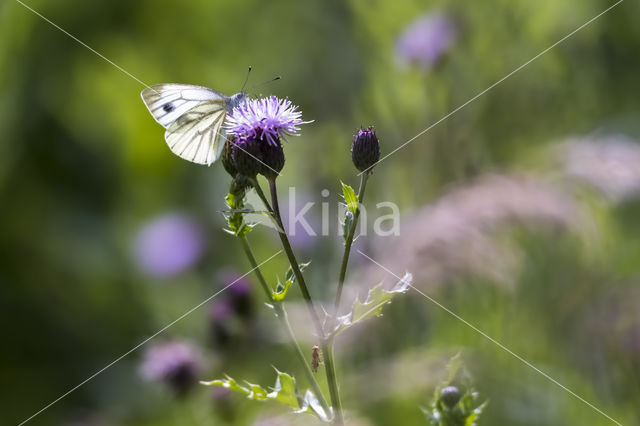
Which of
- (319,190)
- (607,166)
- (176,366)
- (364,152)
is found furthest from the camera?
(319,190)

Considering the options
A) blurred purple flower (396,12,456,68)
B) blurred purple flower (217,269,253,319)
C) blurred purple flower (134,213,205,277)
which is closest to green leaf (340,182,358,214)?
blurred purple flower (217,269,253,319)

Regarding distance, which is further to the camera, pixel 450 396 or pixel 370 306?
pixel 450 396

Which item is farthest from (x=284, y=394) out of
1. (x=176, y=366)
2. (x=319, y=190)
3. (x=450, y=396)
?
(x=319, y=190)

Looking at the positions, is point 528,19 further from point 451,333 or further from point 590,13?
point 451,333

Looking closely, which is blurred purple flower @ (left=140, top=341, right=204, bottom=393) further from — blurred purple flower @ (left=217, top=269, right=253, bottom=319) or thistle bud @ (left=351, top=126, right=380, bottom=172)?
thistle bud @ (left=351, top=126, right=380, bottom=172)

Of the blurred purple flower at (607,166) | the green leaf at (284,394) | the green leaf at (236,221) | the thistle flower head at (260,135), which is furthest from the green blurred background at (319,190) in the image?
the thistle flower head at (260,135)

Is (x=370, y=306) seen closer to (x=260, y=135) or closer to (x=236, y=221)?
(x=236, y=221)

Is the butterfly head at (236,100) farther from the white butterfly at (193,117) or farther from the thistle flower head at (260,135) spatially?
the thistle flower head at (260,135)
